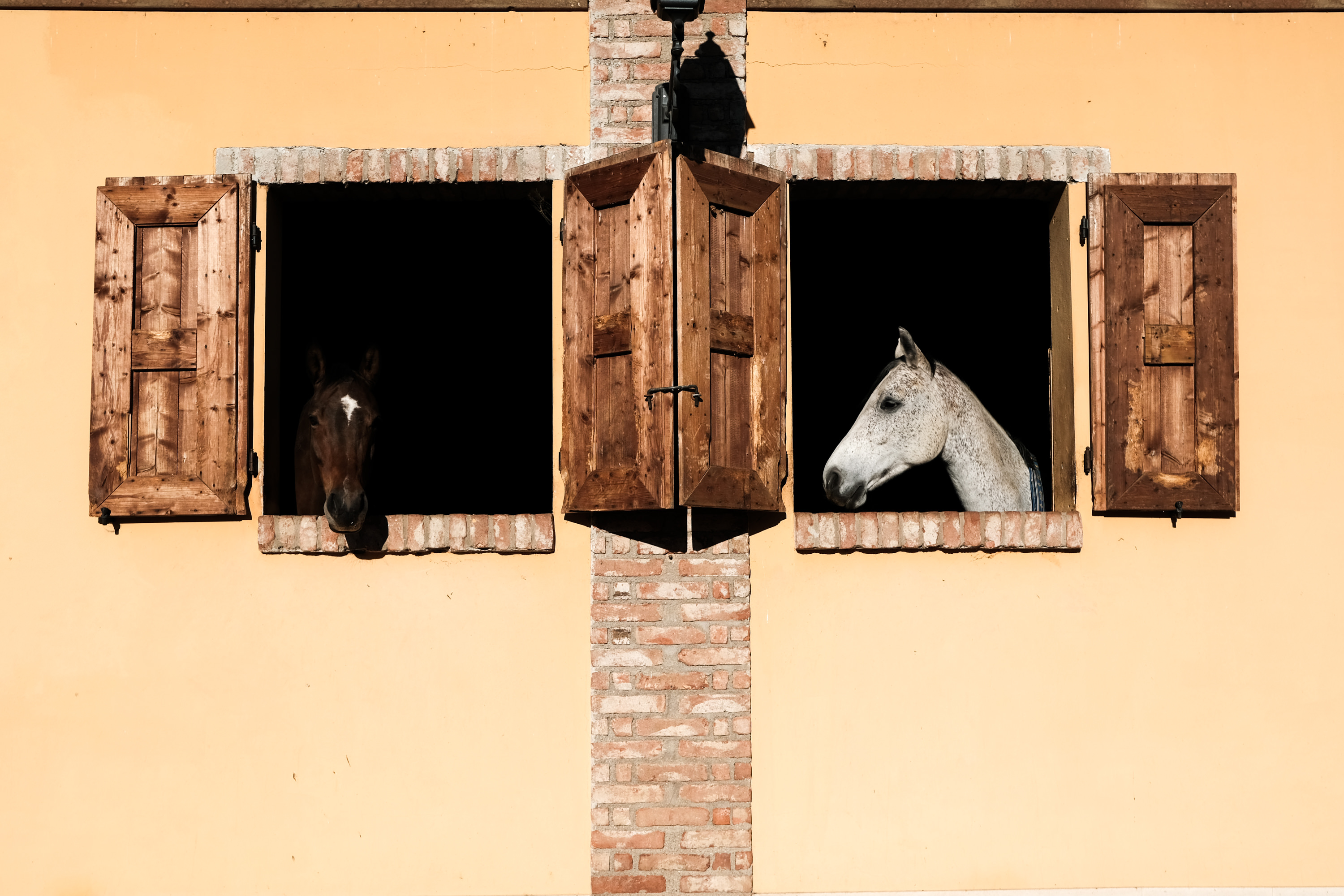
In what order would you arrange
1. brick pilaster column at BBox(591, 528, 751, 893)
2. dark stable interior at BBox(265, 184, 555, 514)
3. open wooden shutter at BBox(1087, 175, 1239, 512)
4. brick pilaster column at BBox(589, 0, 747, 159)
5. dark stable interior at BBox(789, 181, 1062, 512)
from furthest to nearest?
dark stable interior at BBox(789, 181, 1062, 512) → dark stable interior at BBox(265, 184, 555, 514) → brick pilaster column at BBox(589, 0, 747, 159) → open wooden shutter at BBox(1087, 175, 1239, 512) → brick pilaster column at BBox(591, 528, 751, 893)

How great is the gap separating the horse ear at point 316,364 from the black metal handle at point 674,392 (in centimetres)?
175

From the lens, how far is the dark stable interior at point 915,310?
783 cm

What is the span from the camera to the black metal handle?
14.9ft

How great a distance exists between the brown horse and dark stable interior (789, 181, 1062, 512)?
10.1 ft

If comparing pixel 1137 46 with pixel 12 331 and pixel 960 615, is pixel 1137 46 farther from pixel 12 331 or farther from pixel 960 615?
pixel 12 331

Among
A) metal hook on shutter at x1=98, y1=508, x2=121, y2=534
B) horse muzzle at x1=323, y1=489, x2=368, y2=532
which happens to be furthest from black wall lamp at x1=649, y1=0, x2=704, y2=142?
metal hook on shutter at x1=98, y1=508, x2=121, y2=534

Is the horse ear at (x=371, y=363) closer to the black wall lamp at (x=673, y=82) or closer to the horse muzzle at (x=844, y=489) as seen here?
the black wall lamp at (x=673, y=82)

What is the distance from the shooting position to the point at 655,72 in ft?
16.9

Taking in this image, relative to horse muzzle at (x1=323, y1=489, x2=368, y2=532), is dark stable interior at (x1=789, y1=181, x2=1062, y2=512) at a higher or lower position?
higher

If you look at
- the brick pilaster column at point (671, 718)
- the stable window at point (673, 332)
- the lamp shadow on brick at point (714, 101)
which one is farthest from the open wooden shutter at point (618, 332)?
the lamp shadow on brick at point (714, 101)

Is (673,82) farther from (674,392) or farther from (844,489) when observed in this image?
(844,489)

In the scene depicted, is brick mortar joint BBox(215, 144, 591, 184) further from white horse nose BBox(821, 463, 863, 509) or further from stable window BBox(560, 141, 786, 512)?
white horse nose BBox(821, 463, 863, 509)

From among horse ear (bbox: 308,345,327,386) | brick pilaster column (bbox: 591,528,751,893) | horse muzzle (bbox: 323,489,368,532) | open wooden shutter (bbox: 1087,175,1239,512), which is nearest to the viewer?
horse muzzle (bbox: 323,489,368,532)

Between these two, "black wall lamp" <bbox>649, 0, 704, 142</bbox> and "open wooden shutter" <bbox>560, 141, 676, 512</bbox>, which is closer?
"black wall lamp" <bbox>649, 0, 704, 142</bbox>
